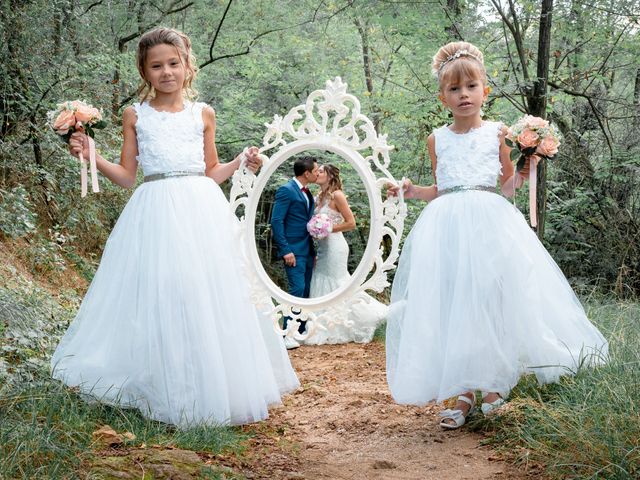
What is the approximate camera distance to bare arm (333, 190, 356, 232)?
27.1ft

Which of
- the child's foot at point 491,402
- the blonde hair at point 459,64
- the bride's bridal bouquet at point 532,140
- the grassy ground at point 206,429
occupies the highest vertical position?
the blonde hair at point 459,64

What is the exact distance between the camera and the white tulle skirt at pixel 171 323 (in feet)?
14.5

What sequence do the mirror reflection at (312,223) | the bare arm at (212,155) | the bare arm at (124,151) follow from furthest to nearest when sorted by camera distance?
the mirror reflection at (312,223) → the bare arm at (212,155) → the bare arm at (124,151)

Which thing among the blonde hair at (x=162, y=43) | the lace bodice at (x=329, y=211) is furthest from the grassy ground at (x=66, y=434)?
the lace bodice at (x=329, y=211)

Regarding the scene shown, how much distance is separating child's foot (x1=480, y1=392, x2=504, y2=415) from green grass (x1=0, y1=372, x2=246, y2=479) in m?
1.54

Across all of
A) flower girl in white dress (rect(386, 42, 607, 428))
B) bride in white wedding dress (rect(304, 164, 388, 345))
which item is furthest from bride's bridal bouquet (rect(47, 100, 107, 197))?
bride in white wedding dress (rect(304, 164, 388, 345))

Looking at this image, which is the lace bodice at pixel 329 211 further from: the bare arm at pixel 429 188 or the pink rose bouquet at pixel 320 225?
the bare arm at pixel 429 188

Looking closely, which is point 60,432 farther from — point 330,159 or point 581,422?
point 330,159

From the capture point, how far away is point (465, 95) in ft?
15.9

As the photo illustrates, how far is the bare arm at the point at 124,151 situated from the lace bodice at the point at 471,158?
2.09 m

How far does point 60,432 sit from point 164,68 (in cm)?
241

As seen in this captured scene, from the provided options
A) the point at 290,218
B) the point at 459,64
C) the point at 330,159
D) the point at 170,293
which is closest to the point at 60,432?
the point at 170,293

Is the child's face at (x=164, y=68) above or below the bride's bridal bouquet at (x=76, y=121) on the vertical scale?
above

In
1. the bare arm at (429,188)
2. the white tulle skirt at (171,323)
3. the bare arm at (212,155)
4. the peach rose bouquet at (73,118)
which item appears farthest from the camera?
the bare arm at (429,188)
